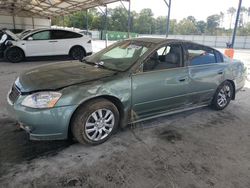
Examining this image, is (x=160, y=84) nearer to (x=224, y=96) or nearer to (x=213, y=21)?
(x=224, y=96)

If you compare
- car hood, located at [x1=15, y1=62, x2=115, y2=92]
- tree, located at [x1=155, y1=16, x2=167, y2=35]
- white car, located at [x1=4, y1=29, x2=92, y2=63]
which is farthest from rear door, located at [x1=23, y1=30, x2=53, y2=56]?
tree, located at [x1=155, y1=16, x2=167, y2=35]

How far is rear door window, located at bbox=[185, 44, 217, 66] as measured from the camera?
12.6 feet

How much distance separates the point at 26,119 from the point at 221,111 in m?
3.64

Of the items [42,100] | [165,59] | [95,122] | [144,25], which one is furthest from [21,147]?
[144,25]

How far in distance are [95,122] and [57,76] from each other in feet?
2.61

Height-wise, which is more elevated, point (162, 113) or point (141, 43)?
point (141, 43)

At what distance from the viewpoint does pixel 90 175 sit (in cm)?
248

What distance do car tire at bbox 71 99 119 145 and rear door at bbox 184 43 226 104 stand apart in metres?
1.51

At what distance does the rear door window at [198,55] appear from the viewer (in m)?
3.84

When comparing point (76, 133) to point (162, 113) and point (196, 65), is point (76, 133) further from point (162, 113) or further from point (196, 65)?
point (196, 65)

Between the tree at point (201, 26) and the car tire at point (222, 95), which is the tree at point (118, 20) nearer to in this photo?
the tree at point (201, 26)

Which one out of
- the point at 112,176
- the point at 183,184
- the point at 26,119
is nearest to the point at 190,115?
the point at 183,184

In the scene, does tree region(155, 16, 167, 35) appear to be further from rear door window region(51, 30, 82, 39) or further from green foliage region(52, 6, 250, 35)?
rear door window region(51, 30, 82, 39)

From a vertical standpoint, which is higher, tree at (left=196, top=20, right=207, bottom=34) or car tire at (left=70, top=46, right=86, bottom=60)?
tree at (left=196, top=20, right=207, bottom=34)
